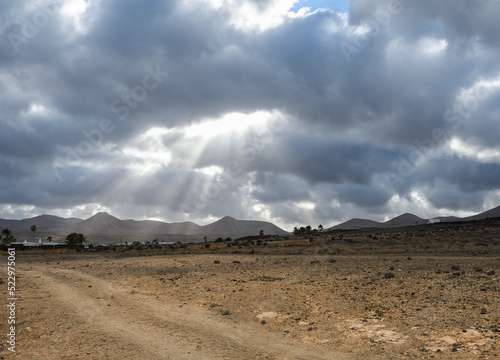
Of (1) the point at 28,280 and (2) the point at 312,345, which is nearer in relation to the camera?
(2) the point at 312,345

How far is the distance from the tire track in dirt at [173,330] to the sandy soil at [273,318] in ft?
0.10

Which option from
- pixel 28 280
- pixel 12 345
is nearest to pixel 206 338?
pixel 12 345

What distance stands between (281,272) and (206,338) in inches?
452

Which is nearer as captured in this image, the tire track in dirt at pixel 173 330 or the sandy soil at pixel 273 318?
the tire track in dirt at pixel 173 330

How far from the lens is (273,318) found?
1245 cm

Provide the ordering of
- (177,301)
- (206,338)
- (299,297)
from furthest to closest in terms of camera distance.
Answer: (177,301)
(299,297)
(206,338)

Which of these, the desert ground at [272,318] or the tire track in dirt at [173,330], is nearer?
the tire track in dirt at [173,330]

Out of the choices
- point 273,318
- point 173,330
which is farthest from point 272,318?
point 173,330

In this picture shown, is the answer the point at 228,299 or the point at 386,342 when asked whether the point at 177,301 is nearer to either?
the point at 228,299

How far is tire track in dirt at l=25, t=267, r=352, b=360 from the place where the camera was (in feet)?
30.1

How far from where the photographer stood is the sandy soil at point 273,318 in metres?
9.31

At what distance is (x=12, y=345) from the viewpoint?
33.3ft

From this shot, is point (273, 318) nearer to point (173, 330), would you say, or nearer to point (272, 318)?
point (272, 318)

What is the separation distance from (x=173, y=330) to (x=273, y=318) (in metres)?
3.42
